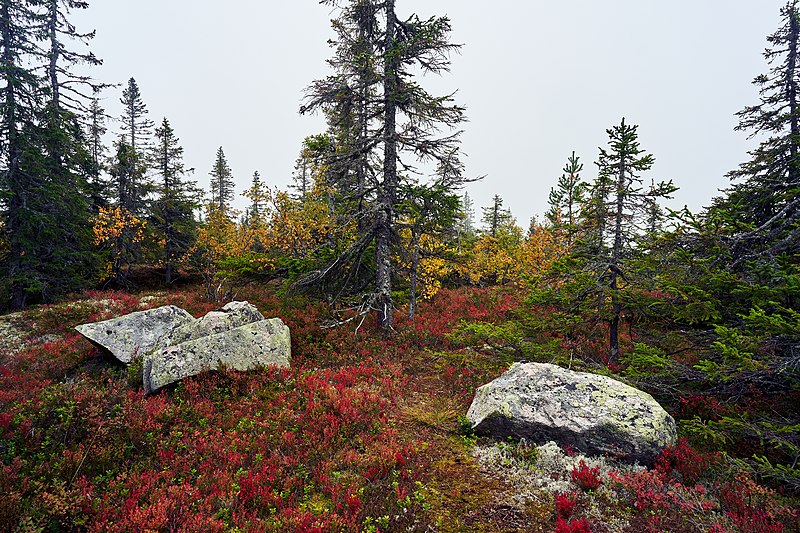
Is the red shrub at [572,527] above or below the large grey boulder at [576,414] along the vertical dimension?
below

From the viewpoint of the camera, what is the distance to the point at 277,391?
8516 mm

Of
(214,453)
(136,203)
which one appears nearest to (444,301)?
(214,453)

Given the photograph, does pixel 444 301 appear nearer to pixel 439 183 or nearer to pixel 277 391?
pixel 439 183

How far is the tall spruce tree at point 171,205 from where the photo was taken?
89.1ft

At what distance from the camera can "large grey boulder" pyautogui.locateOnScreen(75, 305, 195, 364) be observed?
9789 millimetres

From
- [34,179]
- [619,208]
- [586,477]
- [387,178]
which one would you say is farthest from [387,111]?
[34,179]

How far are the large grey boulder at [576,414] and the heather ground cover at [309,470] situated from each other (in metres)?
0.30

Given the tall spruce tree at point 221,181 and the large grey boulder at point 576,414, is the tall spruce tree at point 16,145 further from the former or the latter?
the tall spruce tree at point 221,181

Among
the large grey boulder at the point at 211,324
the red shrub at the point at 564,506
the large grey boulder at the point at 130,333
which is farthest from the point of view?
the large grey boulder at the point at 130,333

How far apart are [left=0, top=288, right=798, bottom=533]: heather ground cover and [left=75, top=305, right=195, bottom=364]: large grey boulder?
34.8 inches

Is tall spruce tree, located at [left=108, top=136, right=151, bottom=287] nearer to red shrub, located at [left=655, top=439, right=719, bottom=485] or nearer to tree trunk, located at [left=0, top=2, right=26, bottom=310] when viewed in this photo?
tree trunk, located at [left=0, top=2, right=26, bottom=310]

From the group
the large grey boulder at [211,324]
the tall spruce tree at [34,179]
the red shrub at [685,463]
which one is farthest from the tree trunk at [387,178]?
the tall spruce tree at [34,179]

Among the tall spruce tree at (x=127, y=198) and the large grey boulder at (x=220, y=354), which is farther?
the tall spruce tree at (x=127, y=198)

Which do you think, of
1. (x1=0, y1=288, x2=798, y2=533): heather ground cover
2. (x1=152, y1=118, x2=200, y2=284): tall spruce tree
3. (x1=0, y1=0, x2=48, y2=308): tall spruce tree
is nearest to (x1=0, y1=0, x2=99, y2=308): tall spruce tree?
(x1=0, y1=0, x2=48, y2=308): tall spruce tree
